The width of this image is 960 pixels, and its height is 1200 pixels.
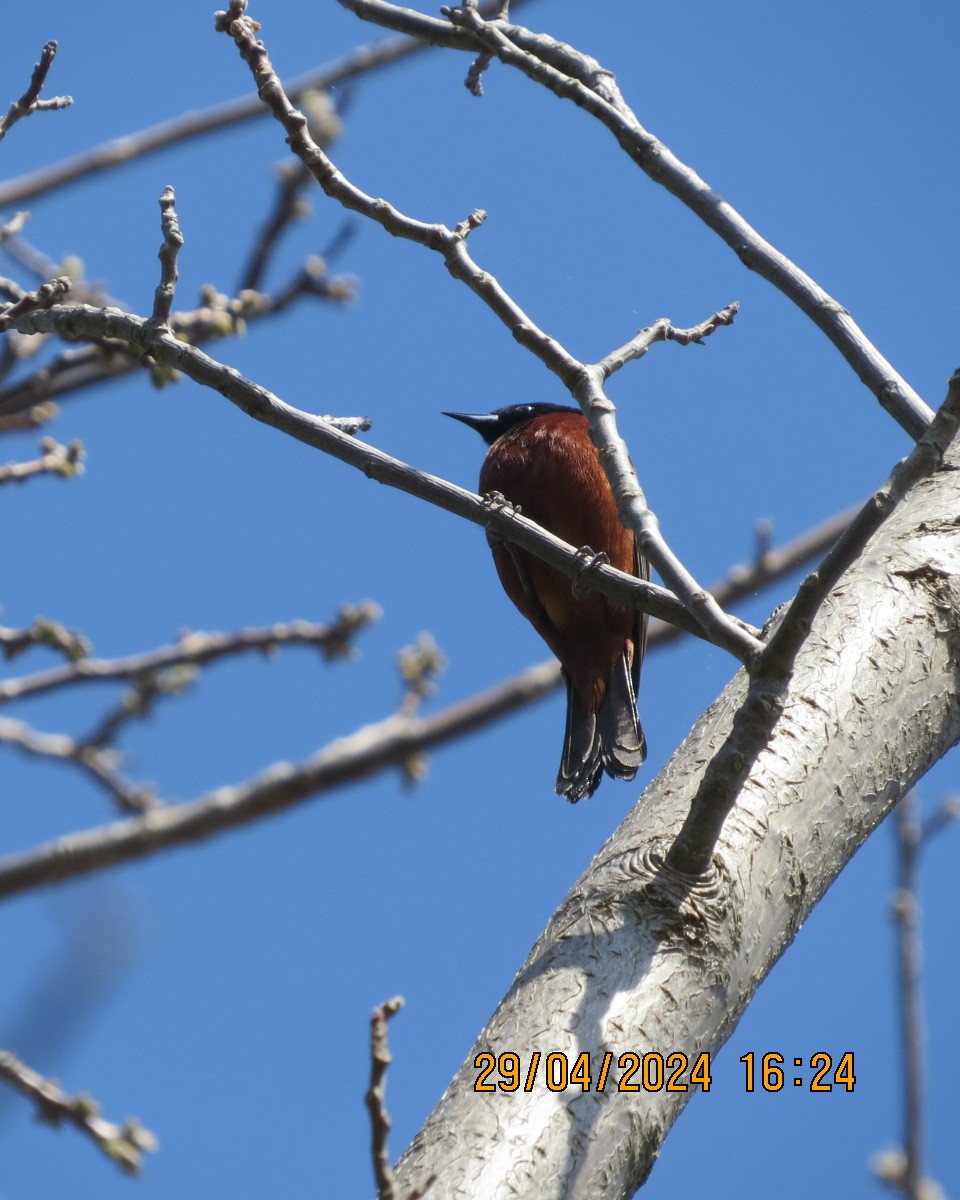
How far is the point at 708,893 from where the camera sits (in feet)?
6.02

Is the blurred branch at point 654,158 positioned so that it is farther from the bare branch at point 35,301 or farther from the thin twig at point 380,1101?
the thin twig at point 380,1101

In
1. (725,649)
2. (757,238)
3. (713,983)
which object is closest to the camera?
(713,983)

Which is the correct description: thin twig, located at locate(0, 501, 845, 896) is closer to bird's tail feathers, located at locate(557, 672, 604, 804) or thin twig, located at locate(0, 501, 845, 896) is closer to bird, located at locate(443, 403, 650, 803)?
bird's tail feathers, located at locate(557, 672, 604, 804)

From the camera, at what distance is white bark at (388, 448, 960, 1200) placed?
1.58 m

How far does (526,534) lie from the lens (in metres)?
2.25

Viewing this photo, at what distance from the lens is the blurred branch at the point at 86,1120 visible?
8.61 ft

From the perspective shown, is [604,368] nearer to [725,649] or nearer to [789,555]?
[725,649]

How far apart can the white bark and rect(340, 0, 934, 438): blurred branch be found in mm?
349

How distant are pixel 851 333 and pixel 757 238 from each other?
Result: 31 centimetres

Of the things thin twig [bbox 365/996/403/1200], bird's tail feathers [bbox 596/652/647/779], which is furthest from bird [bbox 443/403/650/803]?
thin twig [bbox 365/996/403/1200]

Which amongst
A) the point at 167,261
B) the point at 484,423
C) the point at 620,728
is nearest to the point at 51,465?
the point at 167,261

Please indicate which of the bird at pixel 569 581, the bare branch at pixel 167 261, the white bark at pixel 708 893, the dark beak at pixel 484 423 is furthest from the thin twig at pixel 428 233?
the dark beak at pixel 484 423

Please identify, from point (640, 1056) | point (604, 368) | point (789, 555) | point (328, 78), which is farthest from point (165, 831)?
point (328, 78)

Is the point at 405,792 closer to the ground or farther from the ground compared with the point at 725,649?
farther from the ground
